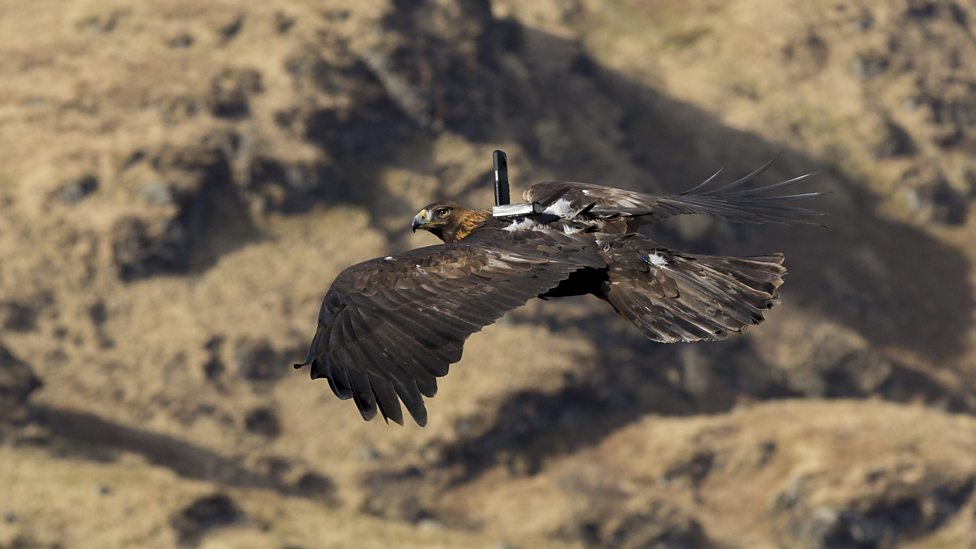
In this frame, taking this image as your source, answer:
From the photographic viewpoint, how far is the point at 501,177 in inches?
451

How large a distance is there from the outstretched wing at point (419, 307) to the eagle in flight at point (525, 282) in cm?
1

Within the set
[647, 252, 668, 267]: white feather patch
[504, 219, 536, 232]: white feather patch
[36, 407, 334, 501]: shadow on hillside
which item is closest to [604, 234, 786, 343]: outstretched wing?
[647, 252, 668, 267]: white feather patch

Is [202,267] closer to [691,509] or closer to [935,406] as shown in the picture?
[691,509]

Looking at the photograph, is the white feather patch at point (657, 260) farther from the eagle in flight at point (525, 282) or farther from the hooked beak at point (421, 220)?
the hooked beak at point (421, 220)

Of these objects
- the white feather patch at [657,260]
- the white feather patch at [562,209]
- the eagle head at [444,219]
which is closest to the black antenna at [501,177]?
the white feather patch at [562,209]

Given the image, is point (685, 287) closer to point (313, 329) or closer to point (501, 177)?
point (501, 177)

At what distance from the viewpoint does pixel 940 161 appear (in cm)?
8644

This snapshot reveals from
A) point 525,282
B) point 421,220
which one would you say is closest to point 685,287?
point 525,282

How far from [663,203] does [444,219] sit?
1.93 meters

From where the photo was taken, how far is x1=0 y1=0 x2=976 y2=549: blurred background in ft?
174

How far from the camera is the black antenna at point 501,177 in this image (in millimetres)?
11250

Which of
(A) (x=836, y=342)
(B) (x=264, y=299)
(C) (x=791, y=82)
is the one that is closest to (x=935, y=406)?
(A) (x=836, y=342)

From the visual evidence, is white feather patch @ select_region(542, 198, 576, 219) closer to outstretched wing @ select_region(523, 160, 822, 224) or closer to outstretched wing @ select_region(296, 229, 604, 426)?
outstretched wing @ select_region(523, 160, 822, 224)

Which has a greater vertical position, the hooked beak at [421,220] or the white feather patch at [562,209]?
the white feather patch at [562,209]
